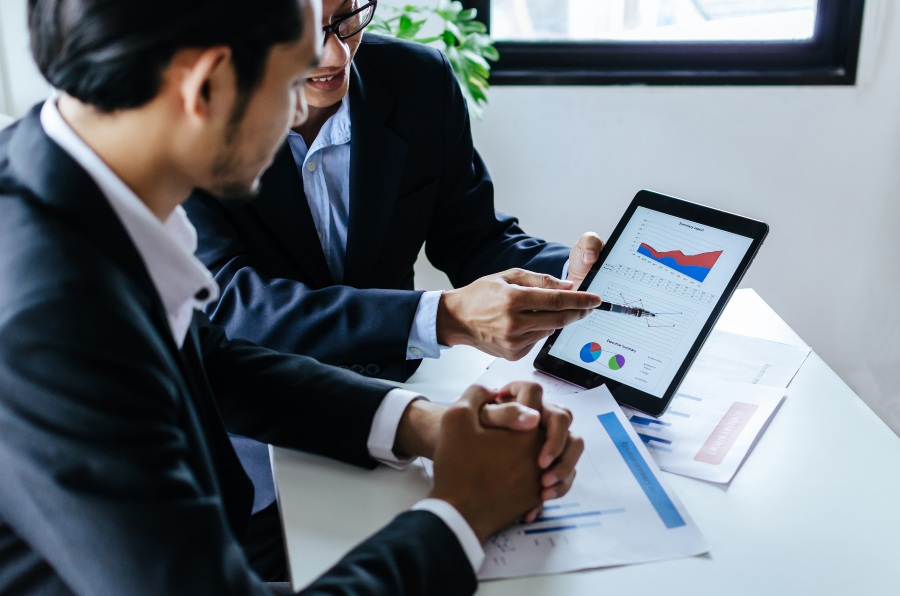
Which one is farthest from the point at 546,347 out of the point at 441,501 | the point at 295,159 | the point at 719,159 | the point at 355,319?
the point at 719,159

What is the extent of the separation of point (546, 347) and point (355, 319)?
0.28 meters

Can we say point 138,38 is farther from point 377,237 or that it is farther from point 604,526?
point 377,237

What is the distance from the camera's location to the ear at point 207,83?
0.71m

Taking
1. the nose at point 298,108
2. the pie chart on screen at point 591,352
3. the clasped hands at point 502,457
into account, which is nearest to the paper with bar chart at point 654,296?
the pie chart on screen at point 591,352

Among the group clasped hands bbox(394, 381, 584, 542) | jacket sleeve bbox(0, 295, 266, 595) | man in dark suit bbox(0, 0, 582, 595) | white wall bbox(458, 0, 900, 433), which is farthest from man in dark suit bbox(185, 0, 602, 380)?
white wall bbox(458, 0, 900, 433)

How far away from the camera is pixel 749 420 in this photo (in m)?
1.13

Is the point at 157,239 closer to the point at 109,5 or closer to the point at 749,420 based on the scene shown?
the point at 109,5

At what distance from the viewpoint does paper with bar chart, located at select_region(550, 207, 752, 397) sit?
45.0 inches

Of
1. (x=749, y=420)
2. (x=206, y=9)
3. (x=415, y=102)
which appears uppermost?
A: (x=206, y=9)

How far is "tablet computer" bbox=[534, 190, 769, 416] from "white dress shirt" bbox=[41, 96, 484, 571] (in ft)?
1.29

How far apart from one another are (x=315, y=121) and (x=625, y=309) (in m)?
0.67

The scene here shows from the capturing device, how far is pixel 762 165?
2.56m

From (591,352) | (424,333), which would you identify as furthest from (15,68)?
(591,352)

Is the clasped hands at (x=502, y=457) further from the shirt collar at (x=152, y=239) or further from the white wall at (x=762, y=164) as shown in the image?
the white wall at (x=762, y=164)
